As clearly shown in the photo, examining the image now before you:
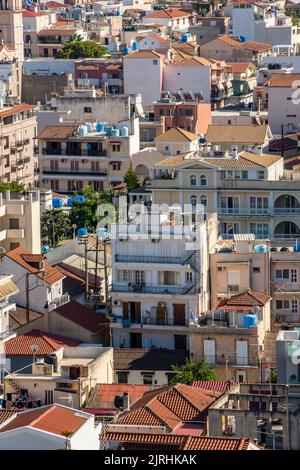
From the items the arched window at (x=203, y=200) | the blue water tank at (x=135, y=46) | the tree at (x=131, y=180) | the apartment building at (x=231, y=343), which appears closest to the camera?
the apartment building at (x=231, y=343)

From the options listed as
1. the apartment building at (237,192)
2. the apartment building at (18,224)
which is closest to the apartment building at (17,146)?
the apartment building at (237,192)

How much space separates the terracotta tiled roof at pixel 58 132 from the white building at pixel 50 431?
83.6ft

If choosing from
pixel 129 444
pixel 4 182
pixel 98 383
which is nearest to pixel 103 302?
pixel 98 383

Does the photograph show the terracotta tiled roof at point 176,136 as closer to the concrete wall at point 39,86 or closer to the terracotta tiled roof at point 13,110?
the terracotta tiled roof at point 13,110

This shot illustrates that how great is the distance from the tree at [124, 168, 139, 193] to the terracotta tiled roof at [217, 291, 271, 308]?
611 inches

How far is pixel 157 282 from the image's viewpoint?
3192cm

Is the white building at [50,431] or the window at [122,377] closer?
the white building at [50,431]

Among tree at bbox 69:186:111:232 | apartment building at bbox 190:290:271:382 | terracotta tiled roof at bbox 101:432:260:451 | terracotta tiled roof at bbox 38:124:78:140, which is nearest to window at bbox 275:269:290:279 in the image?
apartment building at bbox 190:290:271:382

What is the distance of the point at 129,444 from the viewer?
949 inches

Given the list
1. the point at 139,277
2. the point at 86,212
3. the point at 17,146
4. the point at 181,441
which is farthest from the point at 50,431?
the point at 17,146

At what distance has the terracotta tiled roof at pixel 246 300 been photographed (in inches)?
1225

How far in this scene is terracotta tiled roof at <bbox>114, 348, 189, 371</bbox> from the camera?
30.9m

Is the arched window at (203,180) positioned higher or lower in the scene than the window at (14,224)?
higher

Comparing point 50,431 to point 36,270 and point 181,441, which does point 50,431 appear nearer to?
point 181,441
